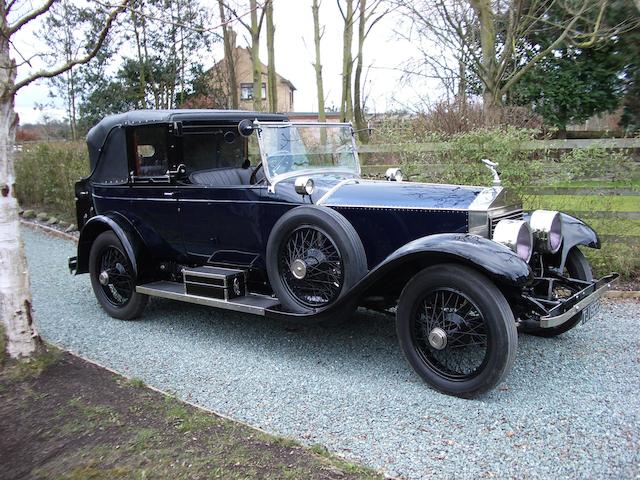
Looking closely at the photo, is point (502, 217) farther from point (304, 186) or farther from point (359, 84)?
point (359, 84)

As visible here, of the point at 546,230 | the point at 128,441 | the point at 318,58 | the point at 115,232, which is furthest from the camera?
the point at 318,58

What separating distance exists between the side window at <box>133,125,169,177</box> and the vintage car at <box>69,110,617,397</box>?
0.6 inches

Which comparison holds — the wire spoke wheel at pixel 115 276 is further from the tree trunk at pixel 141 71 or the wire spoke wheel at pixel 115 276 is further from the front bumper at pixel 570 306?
the tree trunk at pixel 141 71

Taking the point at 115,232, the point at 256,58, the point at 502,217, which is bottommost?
the point at 115,232

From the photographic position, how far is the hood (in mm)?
4078

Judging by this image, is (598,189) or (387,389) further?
(598,189)

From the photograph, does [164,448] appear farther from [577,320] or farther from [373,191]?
[577,320]

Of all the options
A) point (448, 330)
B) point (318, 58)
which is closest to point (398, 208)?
point (448, 330)

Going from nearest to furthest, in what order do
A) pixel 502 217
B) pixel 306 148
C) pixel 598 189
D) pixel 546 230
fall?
1. pixel 502 217
2. pixel 546 230
3. pixel 306 148
4. pixel 598 189

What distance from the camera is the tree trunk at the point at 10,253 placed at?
395 centimetres

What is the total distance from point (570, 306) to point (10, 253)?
4126 millimetres

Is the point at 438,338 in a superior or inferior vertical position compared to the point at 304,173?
inferior

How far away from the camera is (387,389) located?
385 cm

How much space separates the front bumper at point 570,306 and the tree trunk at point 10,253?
375cm
